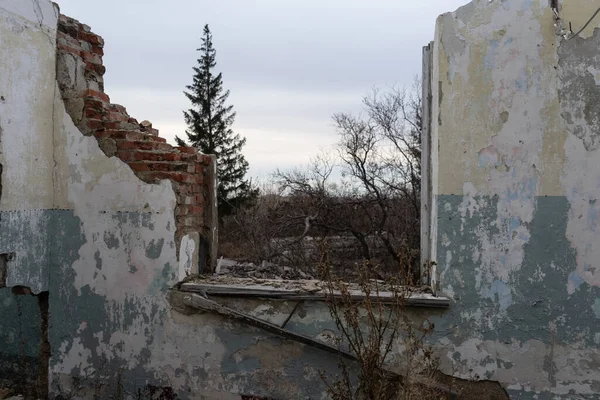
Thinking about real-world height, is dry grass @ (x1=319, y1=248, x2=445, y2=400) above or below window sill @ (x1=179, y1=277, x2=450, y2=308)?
below

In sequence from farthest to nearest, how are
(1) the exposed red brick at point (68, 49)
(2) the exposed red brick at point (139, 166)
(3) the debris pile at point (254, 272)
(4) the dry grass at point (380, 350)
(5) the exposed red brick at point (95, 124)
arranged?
(3) the debris pile at point (254, 272) → (1) the exposed red brick at point (68, 49) → (5) the exposed red brick at point (95, 124) → (2) the exposed red brick at point (139, 166) → (4) the dry grass at point (380, 350)

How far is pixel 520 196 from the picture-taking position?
3395 mm

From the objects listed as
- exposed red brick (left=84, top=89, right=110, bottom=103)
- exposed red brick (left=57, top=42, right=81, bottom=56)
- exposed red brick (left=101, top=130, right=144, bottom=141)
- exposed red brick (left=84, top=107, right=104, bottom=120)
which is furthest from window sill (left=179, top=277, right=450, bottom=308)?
exposed red brick (left=57, top=42, right=81, bottom=56)

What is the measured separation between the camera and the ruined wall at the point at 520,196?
10.9 ft

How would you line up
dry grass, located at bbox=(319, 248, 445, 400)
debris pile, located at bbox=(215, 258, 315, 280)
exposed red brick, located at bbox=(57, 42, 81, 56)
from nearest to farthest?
dry grass, located at bbox=(319, 248, 445, 400) < exposed red brick, located at bbox=(57, 42, 81, 56) < debris pile, located at bbox=(215, 258, 315, 280)

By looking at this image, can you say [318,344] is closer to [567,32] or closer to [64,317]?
[64,317]

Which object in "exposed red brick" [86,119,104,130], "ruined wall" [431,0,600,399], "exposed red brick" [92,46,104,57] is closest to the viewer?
"ruined wall" [431,0,600,399]

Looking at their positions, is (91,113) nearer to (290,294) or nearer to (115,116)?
(115,116)

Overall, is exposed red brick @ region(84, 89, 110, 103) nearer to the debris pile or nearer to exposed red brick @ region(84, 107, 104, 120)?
exposed red brick @ region(84, 107, 104, 120)

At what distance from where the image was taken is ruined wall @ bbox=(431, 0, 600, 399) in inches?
131

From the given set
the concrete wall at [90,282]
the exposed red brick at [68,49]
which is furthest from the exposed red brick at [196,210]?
the exposed red brick at [68,49]

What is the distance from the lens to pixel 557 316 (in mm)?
3371

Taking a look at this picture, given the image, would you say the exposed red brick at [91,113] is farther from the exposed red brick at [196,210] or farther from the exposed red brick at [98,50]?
the exposed red brick at [196,210]

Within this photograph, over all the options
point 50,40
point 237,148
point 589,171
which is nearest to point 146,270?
point 50,40
